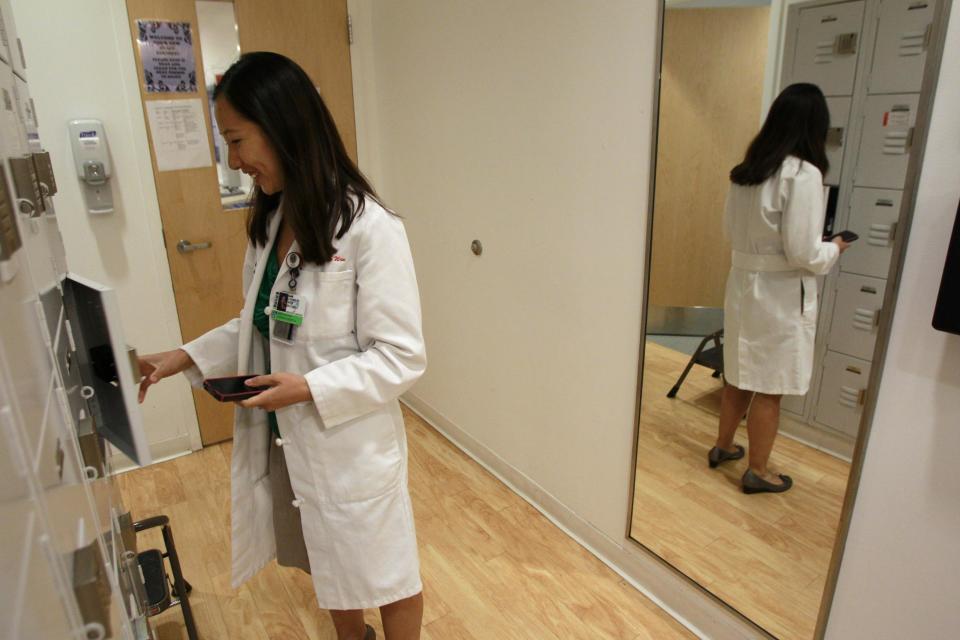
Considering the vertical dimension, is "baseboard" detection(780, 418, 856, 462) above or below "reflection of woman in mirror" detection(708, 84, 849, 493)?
below

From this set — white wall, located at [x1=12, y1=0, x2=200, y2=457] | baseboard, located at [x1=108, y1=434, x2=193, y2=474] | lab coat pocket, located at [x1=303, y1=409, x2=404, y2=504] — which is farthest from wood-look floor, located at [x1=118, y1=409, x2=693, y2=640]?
lab coat pocket, located at [x1=303, y1=409, x2=404, y2=504]

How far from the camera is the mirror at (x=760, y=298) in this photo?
1252 millimetres

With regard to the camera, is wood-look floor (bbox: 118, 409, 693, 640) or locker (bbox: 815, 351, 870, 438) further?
wood-look floor (bbox: 118, 409, 693, 640)

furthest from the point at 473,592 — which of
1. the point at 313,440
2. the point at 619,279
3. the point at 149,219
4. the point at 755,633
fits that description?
the point at 149,219

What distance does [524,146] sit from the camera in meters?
2.13

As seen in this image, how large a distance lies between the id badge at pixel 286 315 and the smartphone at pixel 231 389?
11cm

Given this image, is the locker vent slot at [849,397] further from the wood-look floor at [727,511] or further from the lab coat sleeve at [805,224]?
the lab coat sleeve at [805,224]

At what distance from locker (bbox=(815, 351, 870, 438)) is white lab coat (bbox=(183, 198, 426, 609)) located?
0.96m

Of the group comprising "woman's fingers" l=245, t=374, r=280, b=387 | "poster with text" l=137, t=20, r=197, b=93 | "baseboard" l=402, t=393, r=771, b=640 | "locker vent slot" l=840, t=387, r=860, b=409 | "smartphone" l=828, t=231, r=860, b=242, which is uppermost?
"poster with text" l=137, t=20, r=197, b=93

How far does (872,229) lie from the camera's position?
1256 mm

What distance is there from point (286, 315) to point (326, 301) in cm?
9

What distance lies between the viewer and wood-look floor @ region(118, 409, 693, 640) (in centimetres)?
186

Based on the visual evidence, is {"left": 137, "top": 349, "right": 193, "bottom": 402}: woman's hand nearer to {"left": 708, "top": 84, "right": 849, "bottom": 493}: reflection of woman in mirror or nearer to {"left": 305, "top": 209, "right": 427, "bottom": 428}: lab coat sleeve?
{"left": 305, "top": 209, "right": 427, "bottom": 428}: lab coat sleeve

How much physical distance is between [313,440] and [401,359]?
10.6 inches
